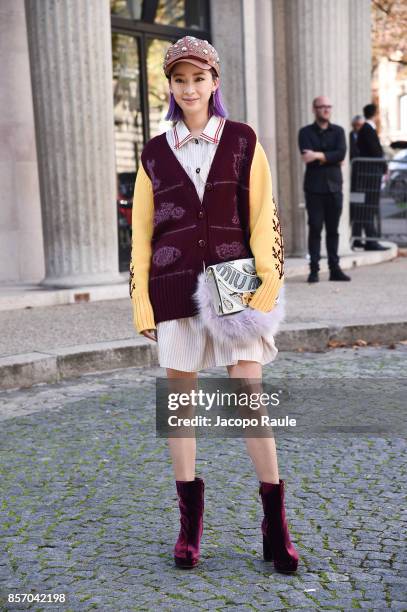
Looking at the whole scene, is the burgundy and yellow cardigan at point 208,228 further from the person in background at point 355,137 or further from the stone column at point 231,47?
the person in background at point 355,137

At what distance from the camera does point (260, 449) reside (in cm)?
346

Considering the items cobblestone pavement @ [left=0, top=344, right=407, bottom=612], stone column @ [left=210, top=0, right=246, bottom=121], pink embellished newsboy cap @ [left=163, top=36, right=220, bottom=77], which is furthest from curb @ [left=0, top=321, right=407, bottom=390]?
stone column @ [left=210, top=0, right=246, bottom=121]

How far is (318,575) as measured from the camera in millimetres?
3416

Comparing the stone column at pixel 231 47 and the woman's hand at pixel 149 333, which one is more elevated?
the stone column at pixel 231 47

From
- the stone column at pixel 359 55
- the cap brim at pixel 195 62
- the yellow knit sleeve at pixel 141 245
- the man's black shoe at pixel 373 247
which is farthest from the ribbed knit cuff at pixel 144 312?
the stone column at pixel 359 55

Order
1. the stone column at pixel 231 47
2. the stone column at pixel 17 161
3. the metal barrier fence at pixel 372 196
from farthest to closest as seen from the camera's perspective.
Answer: the metal barrier fence at pixel 372 196 → the stone column at pixel 231 47 → the stone column at pixel 17 161

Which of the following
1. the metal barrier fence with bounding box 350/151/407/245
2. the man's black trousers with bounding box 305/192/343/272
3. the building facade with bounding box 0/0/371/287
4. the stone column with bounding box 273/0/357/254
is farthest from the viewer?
the metal barrier fence with bounding box 350/151/407/245

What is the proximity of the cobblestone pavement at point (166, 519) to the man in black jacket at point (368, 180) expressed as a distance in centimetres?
908

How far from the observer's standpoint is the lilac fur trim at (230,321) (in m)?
3.39

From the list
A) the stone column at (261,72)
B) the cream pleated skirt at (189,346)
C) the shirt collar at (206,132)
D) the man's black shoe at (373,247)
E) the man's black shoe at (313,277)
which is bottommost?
the man's black shoe at (313,277)

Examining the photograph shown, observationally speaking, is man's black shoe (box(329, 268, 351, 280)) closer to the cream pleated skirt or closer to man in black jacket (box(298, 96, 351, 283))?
man in black jacket (box(298, 96, 351, 283))

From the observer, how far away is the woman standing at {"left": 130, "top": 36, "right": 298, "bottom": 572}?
11.3ft

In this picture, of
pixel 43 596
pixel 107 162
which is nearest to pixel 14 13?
pixel 107 162

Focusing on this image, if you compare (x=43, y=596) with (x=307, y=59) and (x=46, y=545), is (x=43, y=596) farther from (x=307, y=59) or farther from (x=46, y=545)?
(x=307, y=59)
